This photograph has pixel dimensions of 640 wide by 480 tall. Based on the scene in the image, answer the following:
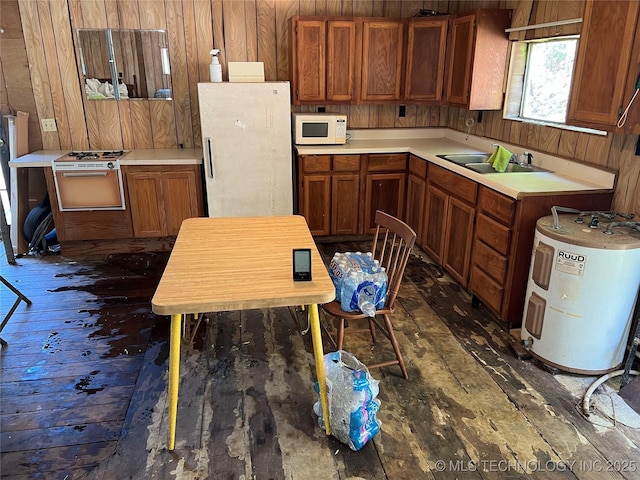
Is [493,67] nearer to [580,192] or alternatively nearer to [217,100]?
[580,192]

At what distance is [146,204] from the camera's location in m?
4.09

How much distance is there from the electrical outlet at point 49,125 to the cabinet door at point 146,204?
98 centimetres

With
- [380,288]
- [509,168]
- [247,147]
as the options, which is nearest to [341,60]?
[247,147]

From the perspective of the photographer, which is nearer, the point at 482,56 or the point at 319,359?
the point at 319,359

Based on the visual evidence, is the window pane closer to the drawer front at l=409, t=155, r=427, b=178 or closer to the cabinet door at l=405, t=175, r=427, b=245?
the drawer front at l=409, t=155, r=427, b=178

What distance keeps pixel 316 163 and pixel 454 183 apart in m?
1.24

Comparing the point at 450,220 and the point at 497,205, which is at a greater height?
the point at 497,205

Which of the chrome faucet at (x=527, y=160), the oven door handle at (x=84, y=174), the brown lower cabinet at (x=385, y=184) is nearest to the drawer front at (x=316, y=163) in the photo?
the brown lower cabinet at (x=385, y=184)

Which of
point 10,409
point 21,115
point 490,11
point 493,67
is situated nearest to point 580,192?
point 493,67

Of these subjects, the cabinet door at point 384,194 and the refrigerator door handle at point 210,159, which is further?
the cabinet door at point 384,194

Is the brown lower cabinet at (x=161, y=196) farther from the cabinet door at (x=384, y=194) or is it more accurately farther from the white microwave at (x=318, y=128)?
the cabinet door at (x=384, y=194)

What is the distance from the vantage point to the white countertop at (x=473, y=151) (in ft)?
9.11

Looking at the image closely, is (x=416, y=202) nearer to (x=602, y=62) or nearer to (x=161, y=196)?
(x=602, y=62)

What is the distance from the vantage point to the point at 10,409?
7.47 ft
